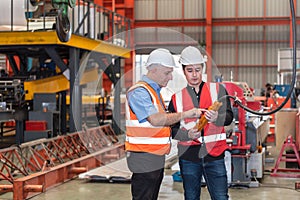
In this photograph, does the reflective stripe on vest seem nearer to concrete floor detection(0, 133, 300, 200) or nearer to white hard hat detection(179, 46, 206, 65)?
white hard hat detection(179, 46, 206, 65)

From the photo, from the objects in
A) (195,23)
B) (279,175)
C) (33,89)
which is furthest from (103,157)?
(195,23)

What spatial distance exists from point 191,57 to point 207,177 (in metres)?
1.11

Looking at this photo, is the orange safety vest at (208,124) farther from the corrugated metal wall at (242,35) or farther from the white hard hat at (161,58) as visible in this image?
the corrugated metal wall at (242,35)

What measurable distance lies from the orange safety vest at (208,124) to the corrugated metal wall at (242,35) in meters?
22.3

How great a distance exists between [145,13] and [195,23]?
292 centimetres

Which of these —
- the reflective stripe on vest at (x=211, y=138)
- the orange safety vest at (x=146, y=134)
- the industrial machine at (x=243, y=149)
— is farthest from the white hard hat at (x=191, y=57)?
the industrial machine at (x=243, y=149)

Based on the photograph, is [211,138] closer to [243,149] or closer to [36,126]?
[243,149]

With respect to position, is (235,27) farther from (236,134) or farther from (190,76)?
(190,76)

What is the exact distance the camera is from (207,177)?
179 inches

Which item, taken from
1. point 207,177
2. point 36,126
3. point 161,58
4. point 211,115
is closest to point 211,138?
point 207,177

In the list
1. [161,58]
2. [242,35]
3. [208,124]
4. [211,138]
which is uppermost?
[242,35]

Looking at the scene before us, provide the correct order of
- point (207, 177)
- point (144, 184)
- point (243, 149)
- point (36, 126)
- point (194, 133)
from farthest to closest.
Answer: point (36, 126), point (243, 149), point (207, 177), point (194, 133), point (144, 184)

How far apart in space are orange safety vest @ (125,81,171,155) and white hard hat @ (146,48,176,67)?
203 mm

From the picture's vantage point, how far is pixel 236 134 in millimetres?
7672
